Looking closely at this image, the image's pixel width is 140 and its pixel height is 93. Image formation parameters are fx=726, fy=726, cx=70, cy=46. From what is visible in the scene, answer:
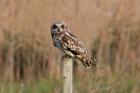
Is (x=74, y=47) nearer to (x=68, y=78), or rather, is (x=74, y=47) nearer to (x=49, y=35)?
(x=68, y=78)

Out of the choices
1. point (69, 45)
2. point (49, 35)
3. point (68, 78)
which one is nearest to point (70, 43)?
point (69, 45)

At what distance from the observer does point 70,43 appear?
4.94m

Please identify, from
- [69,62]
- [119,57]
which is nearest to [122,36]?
[119,57]

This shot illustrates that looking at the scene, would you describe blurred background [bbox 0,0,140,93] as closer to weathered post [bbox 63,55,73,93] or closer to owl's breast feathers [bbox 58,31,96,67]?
owl's breast feathers [bbox 58,31,96,67]

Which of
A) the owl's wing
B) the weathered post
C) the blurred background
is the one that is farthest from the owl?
the blurred background

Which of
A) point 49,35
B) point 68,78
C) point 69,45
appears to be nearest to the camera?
point 68,78

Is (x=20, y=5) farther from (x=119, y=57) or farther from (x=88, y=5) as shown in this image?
(x=119, y=57)

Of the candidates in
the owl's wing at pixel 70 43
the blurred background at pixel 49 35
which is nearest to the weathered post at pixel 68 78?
the owl's wing at pixel 70 43

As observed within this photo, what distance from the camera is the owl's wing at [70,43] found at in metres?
4.91

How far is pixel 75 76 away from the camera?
9.22 metres

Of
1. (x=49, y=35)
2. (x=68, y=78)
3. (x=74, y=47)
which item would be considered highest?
(x=49, y=35)

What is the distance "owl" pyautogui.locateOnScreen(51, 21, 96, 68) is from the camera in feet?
16.1

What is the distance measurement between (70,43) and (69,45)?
0.8 inches

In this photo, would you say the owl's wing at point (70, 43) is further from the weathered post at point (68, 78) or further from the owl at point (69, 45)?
the weathered post at point (68, 78)
